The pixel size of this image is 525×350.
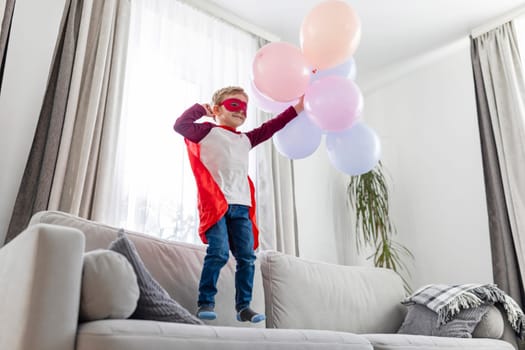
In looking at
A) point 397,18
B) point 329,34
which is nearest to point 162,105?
point 329,34

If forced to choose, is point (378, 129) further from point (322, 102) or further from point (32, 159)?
point (32, 159)

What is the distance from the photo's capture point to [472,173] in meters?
3.33

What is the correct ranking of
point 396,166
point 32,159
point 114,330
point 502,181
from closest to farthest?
1. point 114,330
2. point 32,159
3. point 502,181
4. point 396,166

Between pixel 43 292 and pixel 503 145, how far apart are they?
9.61 ft

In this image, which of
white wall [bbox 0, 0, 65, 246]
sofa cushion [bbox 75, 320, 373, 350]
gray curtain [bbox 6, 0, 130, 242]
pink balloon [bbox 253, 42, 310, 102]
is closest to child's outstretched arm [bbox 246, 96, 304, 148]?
pink balloon [bbox 253, 42, 310, 102]

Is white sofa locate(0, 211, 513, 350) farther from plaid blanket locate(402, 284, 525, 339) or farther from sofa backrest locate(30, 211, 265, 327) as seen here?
plaid blanket locate(402, 284, 525, 339)

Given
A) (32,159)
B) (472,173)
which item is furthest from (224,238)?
(472,173)

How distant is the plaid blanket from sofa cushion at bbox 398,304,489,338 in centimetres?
2

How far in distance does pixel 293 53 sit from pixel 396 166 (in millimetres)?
2204

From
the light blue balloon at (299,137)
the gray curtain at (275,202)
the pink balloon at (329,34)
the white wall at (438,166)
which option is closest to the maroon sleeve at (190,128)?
the light blue balloon at (299,137)

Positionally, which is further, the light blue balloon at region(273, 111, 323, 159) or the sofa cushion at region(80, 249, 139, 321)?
the light blue balloon at region(273, 111, 323, 159)

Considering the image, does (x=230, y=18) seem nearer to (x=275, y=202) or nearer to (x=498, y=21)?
(x=275, y=202)

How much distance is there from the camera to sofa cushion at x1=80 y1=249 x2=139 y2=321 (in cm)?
105

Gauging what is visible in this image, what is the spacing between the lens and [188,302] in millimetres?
1708
